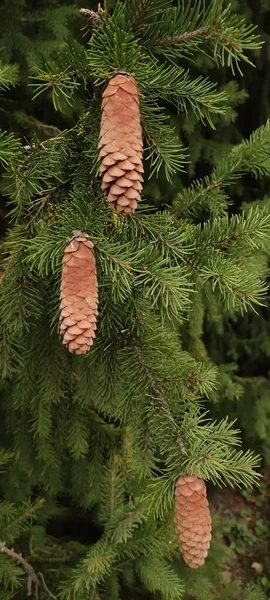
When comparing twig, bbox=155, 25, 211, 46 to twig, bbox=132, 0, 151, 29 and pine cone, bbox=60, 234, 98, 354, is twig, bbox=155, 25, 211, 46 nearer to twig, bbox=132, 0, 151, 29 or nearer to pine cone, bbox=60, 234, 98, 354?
twig, bbox=132, 0, 151, 29

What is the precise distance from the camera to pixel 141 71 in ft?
3.00

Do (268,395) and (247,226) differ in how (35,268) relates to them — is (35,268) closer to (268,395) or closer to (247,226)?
(247,226)

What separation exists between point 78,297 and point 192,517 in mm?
489

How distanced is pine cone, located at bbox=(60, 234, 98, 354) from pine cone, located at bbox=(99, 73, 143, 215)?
0.13 meters

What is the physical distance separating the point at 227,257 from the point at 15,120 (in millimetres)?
1633

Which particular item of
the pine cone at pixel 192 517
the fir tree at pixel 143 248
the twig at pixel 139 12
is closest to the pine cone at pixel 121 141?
the fir tree at pixel 143 248

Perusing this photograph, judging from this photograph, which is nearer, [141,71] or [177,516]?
[141,71]

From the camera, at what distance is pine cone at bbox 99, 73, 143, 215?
0.87m

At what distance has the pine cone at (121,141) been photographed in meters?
0.87

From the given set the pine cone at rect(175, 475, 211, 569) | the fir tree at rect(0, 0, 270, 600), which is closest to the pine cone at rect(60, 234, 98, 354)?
the fir tree at rect(0, 0, 270, 600)

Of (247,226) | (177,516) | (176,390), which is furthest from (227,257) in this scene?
(177,516)

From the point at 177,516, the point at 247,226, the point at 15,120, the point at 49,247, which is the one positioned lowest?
the point at 177,516

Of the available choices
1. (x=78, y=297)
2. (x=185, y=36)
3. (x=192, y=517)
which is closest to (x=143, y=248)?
(x=78, y=297)

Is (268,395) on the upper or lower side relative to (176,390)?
upper
